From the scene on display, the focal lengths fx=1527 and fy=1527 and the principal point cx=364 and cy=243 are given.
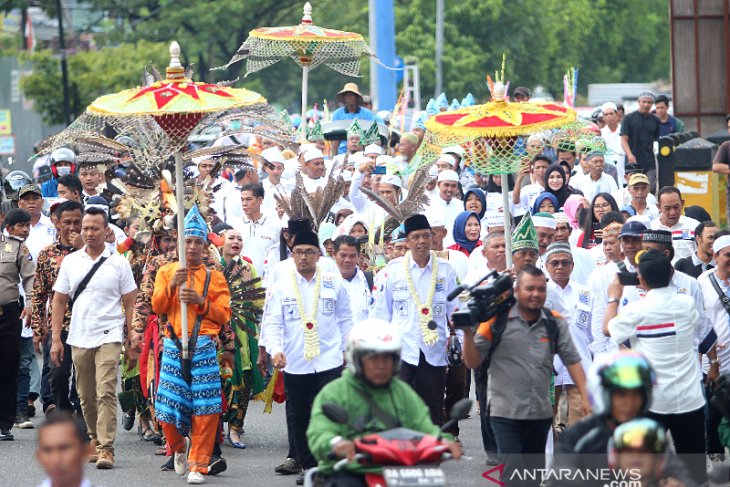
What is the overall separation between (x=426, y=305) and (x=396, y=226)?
2.22 m

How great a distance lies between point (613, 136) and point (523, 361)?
42.6 feet

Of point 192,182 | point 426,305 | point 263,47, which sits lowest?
point 426,305

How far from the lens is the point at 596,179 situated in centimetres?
1800

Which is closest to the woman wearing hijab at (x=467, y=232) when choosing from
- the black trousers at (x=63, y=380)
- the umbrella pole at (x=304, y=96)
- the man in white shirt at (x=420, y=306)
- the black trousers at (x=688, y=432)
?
the man in white shirt at (x=420, y=306)

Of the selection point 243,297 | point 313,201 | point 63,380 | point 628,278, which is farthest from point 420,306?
point 63,380

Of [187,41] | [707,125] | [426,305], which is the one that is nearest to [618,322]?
[426,305]

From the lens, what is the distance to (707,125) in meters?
23.5

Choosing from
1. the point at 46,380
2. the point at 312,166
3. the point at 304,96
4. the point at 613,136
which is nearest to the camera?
the point at 46,380

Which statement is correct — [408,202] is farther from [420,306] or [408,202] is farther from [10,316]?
[10,316]

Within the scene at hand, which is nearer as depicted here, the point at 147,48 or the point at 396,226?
the point at 396,226

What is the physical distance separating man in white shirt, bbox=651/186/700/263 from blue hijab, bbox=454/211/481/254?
1.77 meters

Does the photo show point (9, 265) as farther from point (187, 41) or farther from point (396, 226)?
point (187, 41)

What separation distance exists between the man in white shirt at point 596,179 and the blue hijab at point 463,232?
11.4 ft

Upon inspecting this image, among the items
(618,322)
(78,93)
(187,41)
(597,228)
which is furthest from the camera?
(187,41)
